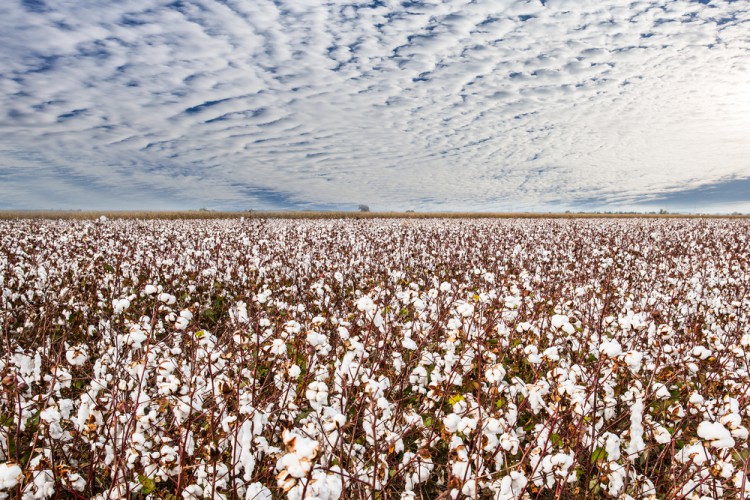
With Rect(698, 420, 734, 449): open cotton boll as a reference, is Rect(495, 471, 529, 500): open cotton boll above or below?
below

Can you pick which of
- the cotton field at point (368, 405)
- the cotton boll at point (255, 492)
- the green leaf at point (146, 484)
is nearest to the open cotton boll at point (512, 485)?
the cotton field at point (368, 405)

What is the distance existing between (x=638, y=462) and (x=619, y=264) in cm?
925

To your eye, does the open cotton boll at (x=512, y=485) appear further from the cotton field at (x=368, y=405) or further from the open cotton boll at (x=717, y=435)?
the open cotton boll at (x=717, y=435)

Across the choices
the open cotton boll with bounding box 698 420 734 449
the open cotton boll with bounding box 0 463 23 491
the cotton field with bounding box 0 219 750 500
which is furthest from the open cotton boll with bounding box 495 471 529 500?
the open cotton boll with bounding box 0 463 23 491

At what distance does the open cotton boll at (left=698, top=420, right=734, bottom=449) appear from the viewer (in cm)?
187

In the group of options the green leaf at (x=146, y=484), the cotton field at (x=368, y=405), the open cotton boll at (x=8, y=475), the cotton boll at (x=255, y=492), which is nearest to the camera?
the open cotton boll at (x=8, y=475)

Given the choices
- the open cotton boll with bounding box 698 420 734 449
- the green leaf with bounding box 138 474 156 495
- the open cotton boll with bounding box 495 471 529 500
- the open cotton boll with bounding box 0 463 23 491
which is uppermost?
the open cotton boll with bounding box 698 420 734 449

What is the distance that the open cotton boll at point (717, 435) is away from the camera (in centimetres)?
187

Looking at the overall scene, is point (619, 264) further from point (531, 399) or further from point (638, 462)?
point (531, 399)

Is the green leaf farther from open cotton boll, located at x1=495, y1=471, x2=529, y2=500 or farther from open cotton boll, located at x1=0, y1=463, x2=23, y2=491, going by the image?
open cotton boll, located at x1=495, y1=471, x2=529, y2=500

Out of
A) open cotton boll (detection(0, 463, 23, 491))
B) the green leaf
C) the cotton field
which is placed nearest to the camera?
open cotton boll (detection(0, 463, 23, 491))

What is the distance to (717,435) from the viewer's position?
1.89 m

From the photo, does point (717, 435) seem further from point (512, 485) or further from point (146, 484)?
point (146, 484)

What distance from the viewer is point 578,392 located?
7.63 feet
